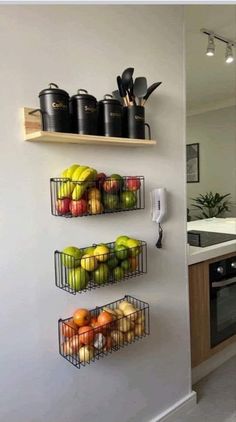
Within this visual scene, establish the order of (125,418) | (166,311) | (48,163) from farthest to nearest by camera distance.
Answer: (166,311) < (125,418) < (48,163)

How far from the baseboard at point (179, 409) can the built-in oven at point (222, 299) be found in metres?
0.39

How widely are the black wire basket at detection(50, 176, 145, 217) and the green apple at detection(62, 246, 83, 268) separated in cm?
14

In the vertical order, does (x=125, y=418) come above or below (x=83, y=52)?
below

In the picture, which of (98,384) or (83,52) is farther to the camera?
(98,384)

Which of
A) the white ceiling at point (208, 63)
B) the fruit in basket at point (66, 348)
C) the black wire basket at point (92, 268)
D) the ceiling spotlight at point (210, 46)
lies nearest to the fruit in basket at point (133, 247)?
the black wire basket at point (92, 268)

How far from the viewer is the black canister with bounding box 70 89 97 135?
4.01 feet

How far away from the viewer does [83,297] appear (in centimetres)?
141

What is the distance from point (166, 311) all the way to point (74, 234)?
731mm

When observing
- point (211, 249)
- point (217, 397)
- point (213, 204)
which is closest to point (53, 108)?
point (211, 249)

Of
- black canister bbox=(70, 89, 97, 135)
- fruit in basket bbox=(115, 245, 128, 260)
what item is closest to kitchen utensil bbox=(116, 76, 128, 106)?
black canister bbox=(70, 89, 97, 135)

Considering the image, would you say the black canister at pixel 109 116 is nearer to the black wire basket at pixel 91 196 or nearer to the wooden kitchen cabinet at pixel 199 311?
the black wire basket at pixel 91 196

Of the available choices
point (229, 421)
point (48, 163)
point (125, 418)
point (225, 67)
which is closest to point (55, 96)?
point (48, 163)

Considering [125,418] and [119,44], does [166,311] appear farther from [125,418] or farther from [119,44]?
[119,44]

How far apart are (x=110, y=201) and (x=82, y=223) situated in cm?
17
